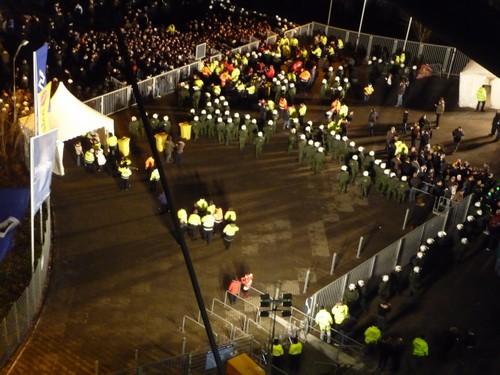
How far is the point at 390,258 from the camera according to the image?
2041 centimetres

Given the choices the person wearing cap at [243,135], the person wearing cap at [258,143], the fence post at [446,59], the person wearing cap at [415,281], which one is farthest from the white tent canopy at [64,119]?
the fence post at [446,59]

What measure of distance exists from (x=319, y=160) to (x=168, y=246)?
747 cm

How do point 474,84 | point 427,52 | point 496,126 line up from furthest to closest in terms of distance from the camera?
point 427,52, point 474,84, point 496,126

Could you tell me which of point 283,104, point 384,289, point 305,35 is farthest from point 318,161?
point 305,35

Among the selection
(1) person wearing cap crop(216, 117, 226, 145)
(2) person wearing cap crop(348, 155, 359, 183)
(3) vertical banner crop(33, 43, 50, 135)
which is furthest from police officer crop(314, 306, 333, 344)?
(1) person wearing cap crop(216, 117, 226, 145)

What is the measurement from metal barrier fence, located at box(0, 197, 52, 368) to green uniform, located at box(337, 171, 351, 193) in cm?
1034

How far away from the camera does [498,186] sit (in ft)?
79.0

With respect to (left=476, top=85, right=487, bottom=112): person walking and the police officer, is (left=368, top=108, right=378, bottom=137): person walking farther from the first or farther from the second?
the police officer

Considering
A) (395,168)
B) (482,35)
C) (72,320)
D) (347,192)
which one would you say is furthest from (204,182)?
(482,35)

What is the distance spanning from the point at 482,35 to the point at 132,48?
30.6 metres

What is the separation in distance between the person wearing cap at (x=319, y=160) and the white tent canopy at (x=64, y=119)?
316 inches

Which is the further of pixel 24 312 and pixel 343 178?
pixel 343 178

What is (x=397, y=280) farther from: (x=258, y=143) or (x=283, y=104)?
(x=283, y=104)

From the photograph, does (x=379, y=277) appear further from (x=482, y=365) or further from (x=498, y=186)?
(x=498, y=186)
